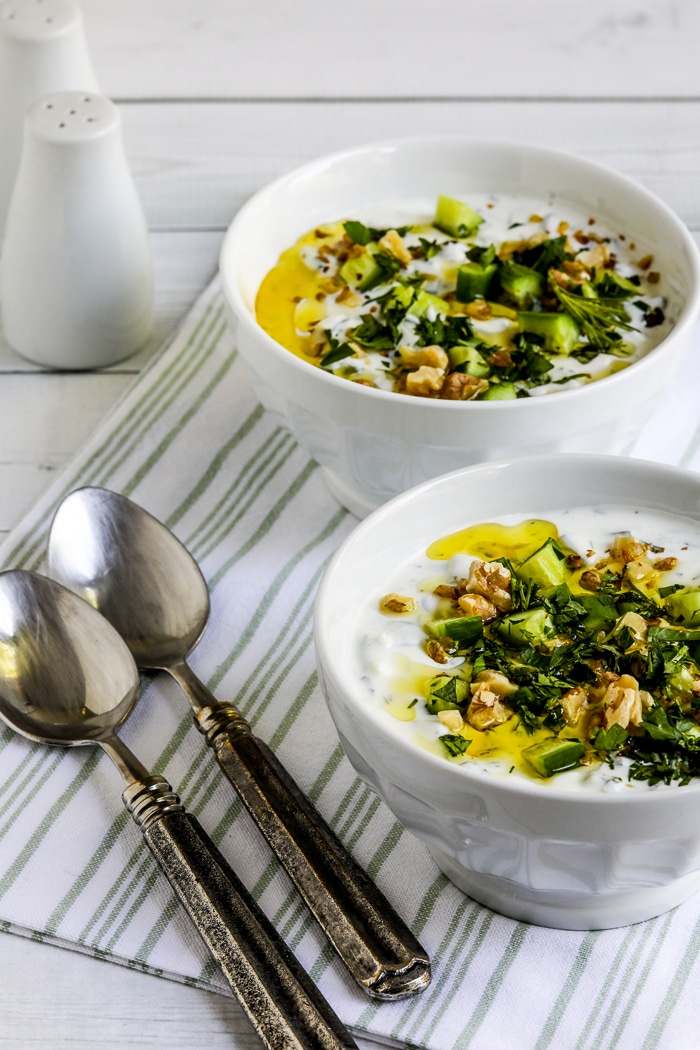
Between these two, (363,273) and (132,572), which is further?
(363,273)

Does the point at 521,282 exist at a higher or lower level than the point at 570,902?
higher

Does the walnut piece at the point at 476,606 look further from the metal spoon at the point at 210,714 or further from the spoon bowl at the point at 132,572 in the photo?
the spoon bowl at the point at 132,572

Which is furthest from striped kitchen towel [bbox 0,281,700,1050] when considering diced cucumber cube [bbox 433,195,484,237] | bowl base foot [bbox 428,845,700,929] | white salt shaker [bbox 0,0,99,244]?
white salt shaker [bbox 0,0,99,244]

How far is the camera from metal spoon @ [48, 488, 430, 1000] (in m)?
1.14

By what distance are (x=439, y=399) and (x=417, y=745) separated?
20.8 inches

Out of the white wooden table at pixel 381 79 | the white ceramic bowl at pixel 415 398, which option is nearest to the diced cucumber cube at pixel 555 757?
the white ceramic bowl at pixel 415 398

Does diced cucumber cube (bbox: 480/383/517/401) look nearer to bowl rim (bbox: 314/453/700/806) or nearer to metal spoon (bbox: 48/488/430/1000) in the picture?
bowl rim (bbox: 314/453/700/806)

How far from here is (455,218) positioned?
1.88 metres

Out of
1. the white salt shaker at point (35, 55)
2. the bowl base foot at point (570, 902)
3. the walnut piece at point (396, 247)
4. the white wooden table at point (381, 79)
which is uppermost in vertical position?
the white salt shaker at point (35, 55)

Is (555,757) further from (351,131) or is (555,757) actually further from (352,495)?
(351,131)

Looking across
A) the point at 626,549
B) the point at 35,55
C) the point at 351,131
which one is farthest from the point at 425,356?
the point at 351,131

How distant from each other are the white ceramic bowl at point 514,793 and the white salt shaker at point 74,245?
856mm

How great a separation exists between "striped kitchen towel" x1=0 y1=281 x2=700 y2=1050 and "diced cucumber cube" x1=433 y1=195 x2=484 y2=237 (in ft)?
1.27

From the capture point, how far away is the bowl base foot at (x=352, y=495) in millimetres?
1665
